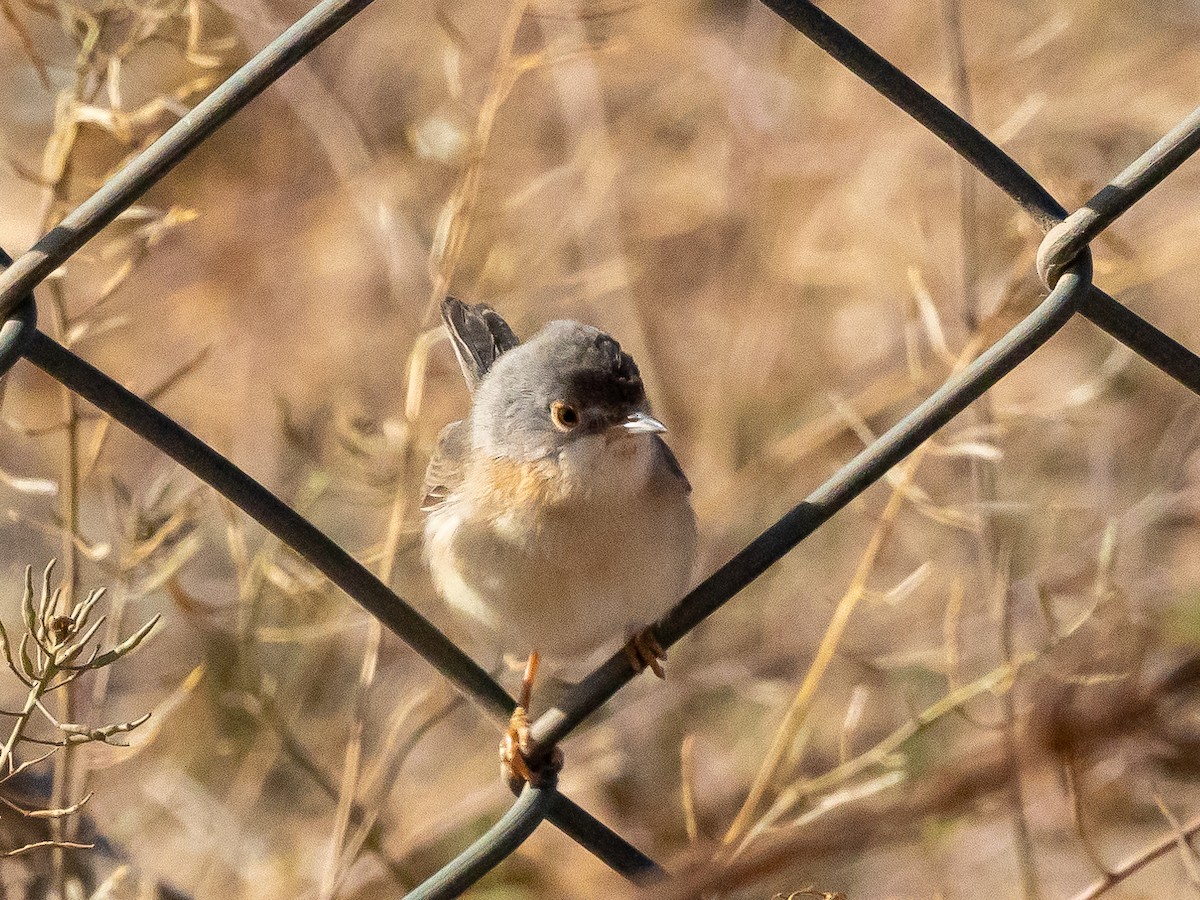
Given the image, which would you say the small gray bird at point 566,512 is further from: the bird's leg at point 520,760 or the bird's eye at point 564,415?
the bird's leg at point 520,760

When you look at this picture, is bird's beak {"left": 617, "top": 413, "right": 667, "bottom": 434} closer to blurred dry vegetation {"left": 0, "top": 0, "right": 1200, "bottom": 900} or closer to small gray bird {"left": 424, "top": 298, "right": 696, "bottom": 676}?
small gray bird {"left": 424, "top": 298, "right": 696, "bottom": 676}

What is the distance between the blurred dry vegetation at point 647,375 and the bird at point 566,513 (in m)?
0.24

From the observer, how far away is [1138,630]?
2.35 meters

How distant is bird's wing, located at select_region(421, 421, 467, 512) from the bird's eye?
0.33m

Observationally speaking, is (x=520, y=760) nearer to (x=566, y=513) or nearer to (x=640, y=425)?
(x=566, y=513)

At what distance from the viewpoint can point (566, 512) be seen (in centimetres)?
278

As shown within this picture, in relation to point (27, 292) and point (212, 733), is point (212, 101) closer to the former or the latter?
point (27, 292)

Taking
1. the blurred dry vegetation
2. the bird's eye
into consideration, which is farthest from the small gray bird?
the blurred dry vegetation

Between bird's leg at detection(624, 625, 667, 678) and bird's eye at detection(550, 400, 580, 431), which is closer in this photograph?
bird's leg at detection(624, 625, 667, 678)

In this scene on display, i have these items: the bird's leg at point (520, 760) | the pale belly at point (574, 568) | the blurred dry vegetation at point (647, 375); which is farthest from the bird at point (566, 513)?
the bird's leg at point (520, 760)

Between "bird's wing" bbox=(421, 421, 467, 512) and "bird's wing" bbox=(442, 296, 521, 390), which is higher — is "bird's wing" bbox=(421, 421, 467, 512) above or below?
below

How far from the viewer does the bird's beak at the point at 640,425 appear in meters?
2.76

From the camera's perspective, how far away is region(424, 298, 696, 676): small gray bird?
2.77 metres

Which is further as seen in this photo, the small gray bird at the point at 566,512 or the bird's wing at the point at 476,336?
the bird's wing at the point at 476,336
